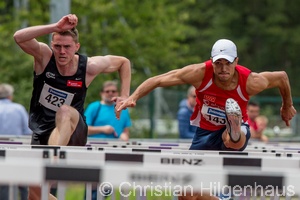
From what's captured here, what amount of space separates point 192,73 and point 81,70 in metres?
1.11

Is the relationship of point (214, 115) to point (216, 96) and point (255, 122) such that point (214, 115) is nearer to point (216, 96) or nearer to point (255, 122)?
point (216, 96)

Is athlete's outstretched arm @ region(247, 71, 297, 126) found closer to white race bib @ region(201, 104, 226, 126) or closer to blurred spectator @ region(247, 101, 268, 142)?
white race bib @ region(201, 104, 226, 126)

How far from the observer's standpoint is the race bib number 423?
409 inches

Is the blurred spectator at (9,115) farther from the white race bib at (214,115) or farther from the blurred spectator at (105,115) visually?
the white race bib at (214,115)

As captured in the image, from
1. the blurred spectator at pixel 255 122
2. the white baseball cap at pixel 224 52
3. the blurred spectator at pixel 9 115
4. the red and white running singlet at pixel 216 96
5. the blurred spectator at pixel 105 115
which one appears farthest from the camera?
the blurred spectator at pixel 255 122

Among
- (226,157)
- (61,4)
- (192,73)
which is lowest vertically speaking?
(226,157)

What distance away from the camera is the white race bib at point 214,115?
34.7 feet

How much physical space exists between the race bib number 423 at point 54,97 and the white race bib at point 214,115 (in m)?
1.36

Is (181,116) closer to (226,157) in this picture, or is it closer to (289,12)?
(226,157)

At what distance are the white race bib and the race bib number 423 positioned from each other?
1.36 m

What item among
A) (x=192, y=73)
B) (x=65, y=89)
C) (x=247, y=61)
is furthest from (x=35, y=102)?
(x=247, y=61)

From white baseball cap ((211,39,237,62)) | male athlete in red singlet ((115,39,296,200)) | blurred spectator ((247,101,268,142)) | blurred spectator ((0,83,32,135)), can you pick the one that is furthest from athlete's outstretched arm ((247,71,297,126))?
blurred spectator ((247,101,268,142))

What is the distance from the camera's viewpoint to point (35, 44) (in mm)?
10273

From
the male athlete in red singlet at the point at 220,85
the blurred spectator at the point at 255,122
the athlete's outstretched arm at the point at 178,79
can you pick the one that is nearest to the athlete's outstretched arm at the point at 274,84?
the male athlete in red singlet at the point at 220,85
